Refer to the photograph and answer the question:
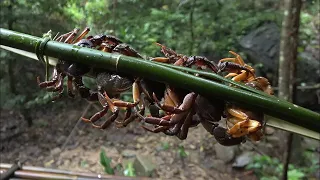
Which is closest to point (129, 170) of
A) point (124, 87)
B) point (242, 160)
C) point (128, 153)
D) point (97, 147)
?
point (128, 153)

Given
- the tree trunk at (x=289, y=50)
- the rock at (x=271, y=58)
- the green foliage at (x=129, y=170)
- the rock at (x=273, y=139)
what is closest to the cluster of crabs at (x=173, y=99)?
the tree trunk at (x=289, y=50)

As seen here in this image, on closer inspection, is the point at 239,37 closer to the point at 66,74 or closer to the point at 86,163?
the point at 86,163

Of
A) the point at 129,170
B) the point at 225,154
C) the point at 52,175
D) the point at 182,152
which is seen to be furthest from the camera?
the point at 225,154

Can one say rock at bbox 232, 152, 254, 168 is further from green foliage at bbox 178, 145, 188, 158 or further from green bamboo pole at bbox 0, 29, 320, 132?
green bamboo pole at bbox 0, 29, 320, 132

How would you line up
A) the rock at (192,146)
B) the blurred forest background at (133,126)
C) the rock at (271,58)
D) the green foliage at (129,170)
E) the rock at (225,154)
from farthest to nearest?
the rock at (271,58) → the rock at (192,146) → the rock at (225,154) → the blurred forest background at (133,126) → the green foliage at (129,170)

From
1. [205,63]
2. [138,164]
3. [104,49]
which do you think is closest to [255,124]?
[205,63]

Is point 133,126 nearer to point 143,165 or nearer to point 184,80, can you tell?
point 143,165

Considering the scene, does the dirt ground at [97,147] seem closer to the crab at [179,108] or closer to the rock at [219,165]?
the rock at [219,165]
